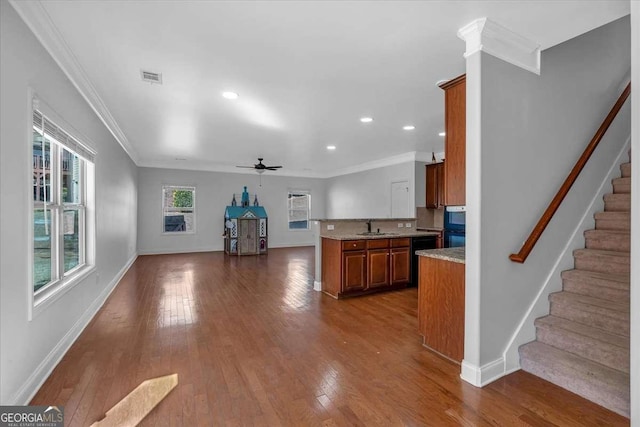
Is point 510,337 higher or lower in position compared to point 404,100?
lower

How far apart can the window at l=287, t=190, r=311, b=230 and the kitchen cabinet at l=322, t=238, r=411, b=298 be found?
5.73 meters

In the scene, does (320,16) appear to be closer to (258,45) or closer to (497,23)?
(258,45)

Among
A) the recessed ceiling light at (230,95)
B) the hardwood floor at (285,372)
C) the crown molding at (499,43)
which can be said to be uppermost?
the recessed ceiling light at (230,95)

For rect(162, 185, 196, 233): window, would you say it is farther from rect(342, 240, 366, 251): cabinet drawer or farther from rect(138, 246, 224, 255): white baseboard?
rect(342, 240, 366, 251): cabinet drawer

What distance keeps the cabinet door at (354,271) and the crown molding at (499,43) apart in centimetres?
285

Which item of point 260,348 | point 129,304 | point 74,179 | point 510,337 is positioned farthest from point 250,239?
point 510,337

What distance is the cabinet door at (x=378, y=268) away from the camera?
177 inches

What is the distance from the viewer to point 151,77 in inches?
121

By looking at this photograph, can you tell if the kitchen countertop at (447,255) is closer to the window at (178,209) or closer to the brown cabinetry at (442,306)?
the brown cabinetry at (442,306)

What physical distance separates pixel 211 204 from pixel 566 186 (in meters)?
8.56

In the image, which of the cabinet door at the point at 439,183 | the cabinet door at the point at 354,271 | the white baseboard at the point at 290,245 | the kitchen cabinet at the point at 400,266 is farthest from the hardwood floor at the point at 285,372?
the white baseboard at the point at 290,245

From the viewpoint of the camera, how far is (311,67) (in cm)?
289

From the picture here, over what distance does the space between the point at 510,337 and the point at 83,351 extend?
3.68 m

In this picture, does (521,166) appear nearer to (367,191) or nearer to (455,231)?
(455,231)
